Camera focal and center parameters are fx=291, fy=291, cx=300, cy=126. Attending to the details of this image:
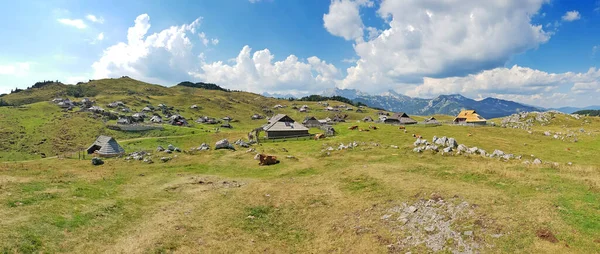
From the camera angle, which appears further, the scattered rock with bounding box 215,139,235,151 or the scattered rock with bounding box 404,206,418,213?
the scattered rock with bounding box 215,139,235,151

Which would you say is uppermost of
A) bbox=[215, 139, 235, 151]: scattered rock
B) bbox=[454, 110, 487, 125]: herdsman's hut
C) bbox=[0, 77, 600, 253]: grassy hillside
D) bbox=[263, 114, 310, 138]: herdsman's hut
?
bbox=[454, 110, 487, 125]: herdsman's hut

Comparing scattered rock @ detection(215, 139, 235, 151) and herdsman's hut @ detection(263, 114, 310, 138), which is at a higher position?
herdsman's hut @ detection(263, 114, 310, 138)

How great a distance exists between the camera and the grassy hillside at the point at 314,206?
57.6 ft

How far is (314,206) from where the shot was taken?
26656mm

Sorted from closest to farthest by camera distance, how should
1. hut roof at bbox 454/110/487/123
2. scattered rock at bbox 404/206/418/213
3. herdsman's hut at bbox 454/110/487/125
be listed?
scattered rock at bbox 404/206/418/213 → hut roof at bbox 454/110/487/123 → herdsman's hut at bbox 454/110/487/125

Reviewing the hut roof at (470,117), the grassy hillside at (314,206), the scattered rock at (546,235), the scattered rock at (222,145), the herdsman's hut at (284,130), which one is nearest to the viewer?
the scattered rock at (546,235)

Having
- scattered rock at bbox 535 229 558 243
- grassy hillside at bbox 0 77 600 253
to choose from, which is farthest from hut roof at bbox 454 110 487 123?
scattered rock at bbox 535 229 558 243

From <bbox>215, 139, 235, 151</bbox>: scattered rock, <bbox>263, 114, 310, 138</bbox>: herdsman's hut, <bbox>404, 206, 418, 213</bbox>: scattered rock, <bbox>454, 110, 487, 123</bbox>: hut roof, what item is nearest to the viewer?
<bbox>404, 206, 418, 213</bbox>: scattered rock

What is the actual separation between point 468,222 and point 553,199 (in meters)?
7.33

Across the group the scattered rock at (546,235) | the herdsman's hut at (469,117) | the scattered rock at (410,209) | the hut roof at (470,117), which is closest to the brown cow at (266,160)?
the scattered rock at (410,209)

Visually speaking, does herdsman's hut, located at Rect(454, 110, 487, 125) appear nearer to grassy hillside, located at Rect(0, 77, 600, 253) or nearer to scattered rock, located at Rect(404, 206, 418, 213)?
grassy hillside, located at Rect(0, 77, 600, 253)

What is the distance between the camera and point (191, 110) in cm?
16862

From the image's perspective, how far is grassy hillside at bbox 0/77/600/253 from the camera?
57.6ft

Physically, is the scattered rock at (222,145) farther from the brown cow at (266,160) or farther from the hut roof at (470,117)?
the hut roof at (470,117)
